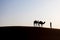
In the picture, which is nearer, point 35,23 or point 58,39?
point 58,39

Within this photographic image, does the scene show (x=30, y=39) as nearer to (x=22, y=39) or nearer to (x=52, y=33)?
(x=22, y=39)

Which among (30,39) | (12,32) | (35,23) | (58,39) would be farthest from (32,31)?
(35,23)

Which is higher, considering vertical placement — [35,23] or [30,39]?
[35,23]

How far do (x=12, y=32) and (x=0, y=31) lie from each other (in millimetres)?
1109

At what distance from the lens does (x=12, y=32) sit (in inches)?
523

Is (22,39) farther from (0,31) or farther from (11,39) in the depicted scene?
(0,31)

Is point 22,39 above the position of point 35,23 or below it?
below

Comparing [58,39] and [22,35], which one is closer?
[22,35]

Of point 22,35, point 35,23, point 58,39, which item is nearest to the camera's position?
point 22,35

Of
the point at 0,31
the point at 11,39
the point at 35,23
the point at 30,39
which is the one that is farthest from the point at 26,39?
the point at 35,23

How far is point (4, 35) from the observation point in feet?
44.1

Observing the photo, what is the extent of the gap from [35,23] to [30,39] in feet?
15.2

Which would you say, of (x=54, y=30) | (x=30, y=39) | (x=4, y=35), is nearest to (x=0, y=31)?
(x=4, y=35)

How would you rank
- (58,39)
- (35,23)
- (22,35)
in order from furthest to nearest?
(35,23) < (58,39) < (22,35)
